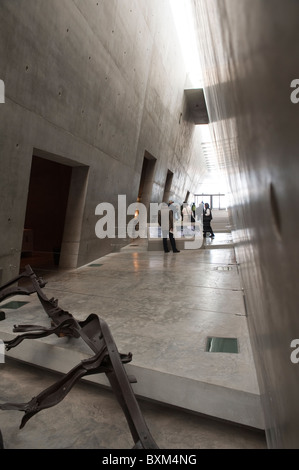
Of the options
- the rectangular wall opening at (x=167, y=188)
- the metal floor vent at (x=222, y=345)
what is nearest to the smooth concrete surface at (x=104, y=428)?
the metal floor vent at (x=222, y=345)

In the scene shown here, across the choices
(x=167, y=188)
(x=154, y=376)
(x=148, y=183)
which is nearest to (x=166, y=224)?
(x=148, y=183)

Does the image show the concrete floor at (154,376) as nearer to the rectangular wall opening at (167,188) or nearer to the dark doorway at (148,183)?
the dark doorway at (148,183)

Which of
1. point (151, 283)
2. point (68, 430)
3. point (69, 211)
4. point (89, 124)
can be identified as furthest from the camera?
point (69, 211)

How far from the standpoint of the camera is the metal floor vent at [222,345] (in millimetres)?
3059

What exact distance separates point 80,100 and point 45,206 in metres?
5.99

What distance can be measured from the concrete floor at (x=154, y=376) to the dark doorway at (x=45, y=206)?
669 cm

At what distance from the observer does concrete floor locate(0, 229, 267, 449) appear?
2297 mm

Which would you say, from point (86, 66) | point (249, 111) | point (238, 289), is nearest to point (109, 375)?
point (249, 111)

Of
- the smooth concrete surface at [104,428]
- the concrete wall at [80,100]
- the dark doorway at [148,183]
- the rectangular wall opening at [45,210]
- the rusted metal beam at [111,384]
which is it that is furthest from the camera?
the dark doorway at [148,183]

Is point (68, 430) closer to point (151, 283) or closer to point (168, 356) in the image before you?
point (168, 356)

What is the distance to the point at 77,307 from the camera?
180 inches

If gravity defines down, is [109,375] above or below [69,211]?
below

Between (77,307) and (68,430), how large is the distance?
227 centimetres

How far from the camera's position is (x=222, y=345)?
318 centimetres
